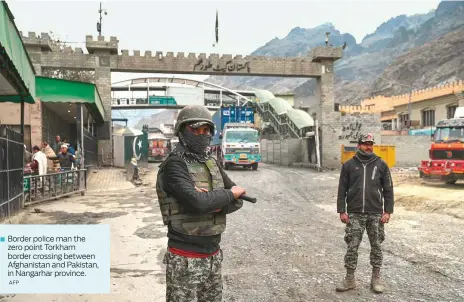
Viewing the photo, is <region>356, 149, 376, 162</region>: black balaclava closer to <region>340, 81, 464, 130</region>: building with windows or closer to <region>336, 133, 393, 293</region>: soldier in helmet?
<region>336, 133, 393, 293</region>: soldier in helmet

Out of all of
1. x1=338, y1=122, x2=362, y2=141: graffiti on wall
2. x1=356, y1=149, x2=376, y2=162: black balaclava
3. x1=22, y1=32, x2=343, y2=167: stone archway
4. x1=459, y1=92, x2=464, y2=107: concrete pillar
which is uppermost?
x1=22, y1=32, x2=343, y2=167: stone archway

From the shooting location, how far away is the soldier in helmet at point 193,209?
2.42 metres

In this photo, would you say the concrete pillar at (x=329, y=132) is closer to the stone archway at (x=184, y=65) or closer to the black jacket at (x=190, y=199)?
the stone archway at (x=184, y=65)

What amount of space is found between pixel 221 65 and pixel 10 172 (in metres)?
18.4

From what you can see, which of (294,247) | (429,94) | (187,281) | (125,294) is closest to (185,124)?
(187,281)

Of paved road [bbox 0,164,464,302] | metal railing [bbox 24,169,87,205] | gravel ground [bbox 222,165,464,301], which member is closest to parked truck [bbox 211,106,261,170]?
metal railing [bbox 24,169,87,205]

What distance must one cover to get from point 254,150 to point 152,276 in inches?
688

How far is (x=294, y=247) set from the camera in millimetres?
6316

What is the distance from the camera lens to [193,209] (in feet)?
7.85

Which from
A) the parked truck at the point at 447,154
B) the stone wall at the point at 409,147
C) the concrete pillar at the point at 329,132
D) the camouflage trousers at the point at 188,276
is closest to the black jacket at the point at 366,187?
the camouflage trousers at the point at 188,276

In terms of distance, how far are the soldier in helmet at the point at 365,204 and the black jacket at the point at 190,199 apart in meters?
2.46

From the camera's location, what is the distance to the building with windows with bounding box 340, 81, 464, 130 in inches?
1201

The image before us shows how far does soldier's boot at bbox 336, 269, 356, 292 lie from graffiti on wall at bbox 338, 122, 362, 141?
69.0 ft

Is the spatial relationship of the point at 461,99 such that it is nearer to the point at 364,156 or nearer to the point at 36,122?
the point at 36,122
